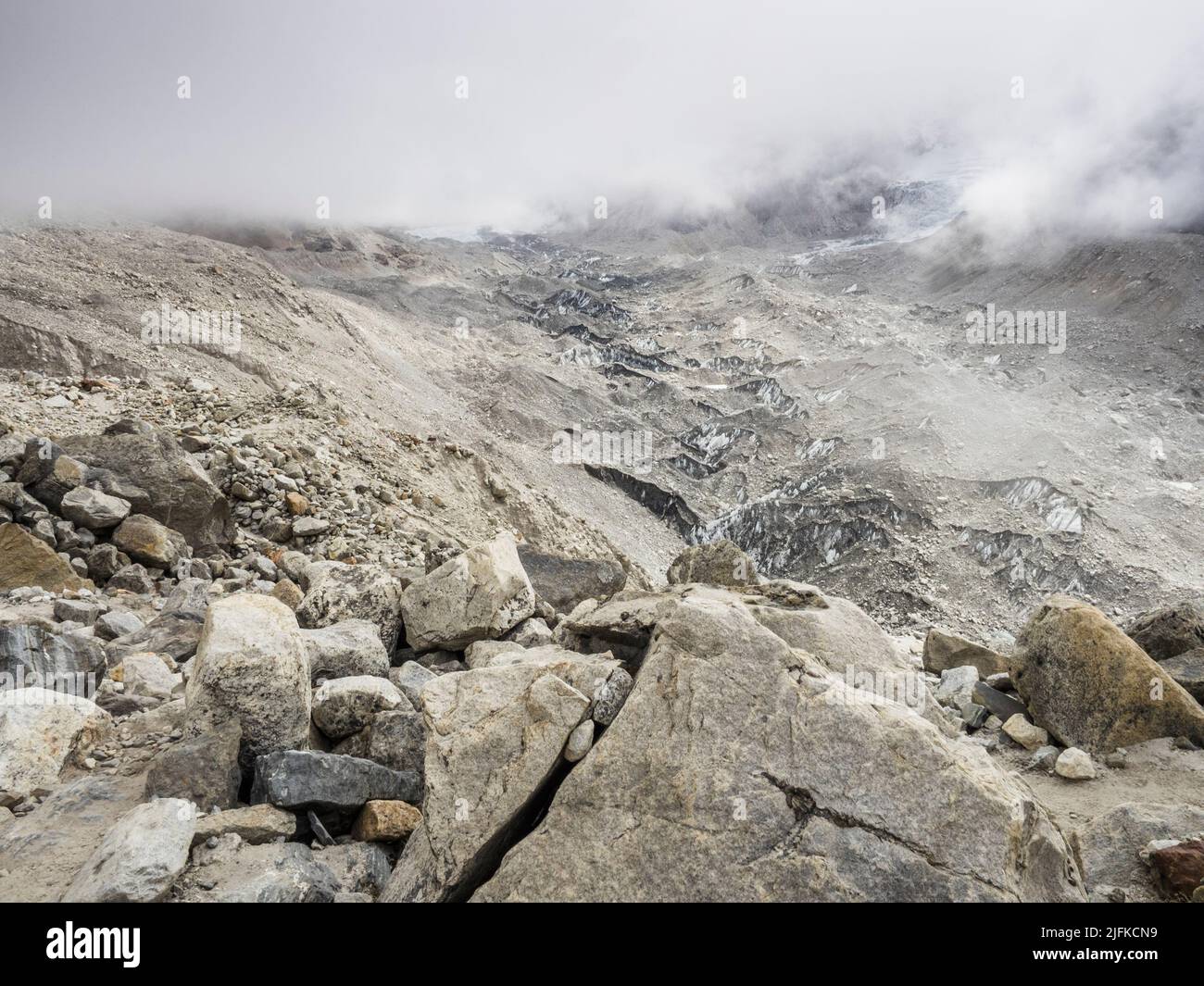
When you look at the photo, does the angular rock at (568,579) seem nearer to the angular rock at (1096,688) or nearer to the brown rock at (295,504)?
the brown rock at (295,504)

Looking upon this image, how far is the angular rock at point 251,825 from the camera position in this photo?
3568 millimetres

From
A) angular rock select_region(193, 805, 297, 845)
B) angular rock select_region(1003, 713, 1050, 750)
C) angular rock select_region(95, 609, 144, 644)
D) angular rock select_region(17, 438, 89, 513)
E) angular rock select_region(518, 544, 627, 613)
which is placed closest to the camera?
angular rock select_region(193, 805, 297, 845)

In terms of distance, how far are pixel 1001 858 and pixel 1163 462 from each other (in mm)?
30635

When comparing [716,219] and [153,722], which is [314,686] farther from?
[716,219]

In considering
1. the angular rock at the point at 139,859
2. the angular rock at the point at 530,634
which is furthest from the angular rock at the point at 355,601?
the angular rock at the point at 139,859

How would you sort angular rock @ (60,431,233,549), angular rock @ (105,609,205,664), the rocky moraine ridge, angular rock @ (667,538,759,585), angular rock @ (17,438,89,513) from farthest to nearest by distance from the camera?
angular rock @ (667,538,759,585)
angular rock @ (60,431,233,549)
angular rock @ (17,438,89,513)
angular rock @ (105,609,205,664)
the rocky moraine ridge

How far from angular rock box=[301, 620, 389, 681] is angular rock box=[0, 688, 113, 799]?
4.56 ft

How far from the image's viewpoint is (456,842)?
345 cm

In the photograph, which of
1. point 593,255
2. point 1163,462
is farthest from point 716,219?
point 1163,462

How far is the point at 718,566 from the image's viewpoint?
9.78 meters

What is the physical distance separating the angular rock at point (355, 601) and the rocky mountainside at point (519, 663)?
0.05m

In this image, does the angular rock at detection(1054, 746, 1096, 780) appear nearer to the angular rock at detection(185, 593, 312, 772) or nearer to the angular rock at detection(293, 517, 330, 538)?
the angular rock at detection(185, 593, 312, 772)

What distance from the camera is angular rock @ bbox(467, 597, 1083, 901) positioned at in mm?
3109

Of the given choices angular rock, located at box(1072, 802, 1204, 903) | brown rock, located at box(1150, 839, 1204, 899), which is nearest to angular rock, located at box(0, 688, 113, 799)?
angular rock, located at box(1072, 802, 1204, 903)
